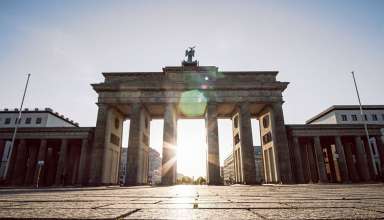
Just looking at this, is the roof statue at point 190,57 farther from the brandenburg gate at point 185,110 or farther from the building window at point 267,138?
the building window at point 267,138

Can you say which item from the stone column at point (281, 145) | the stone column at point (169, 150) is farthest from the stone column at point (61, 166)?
the stone column at point (281, 145)

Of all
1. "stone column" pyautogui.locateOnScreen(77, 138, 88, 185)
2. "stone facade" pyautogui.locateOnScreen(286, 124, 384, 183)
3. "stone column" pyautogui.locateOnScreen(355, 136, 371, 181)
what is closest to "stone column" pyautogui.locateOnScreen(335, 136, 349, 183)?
Answer: "stone facade" pyautogui.locateOnScreen(286, 124, 384, 183)

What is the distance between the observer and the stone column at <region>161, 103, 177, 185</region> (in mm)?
25812

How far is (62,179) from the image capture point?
101 feet

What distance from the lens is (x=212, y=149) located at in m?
26.1

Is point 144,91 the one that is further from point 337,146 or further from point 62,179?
point 337,146

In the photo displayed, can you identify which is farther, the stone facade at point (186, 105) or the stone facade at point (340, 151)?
the stone facade at point (340, 151)

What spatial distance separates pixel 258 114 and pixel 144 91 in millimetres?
17913

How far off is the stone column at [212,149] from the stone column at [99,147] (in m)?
13.2

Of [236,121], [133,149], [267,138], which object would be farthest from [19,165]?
[267,138]

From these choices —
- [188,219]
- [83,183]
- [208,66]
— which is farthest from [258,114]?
[188,219]

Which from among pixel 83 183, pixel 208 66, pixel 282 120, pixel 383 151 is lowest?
pixel 83 183

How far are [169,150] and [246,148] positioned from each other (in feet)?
31.1

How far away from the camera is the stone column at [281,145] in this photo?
83.1ft
